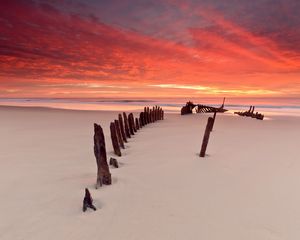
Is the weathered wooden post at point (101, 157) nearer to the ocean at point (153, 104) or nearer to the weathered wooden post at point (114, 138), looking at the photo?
the weathered wooden post at point (114, 138)

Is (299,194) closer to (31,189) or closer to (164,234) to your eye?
(164,234)

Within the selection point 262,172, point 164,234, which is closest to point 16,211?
point 164,234

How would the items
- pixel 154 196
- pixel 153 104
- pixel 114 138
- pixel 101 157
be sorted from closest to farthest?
1. pixel 154 196
2. pixel 101 157
3. pixel 114 138
4. pixel 153 104

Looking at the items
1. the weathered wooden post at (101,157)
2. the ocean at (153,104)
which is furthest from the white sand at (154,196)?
the ocean at (153,104)

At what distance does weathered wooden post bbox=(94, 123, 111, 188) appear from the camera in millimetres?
5371

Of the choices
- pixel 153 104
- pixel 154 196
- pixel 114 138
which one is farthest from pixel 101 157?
pixel 153 104

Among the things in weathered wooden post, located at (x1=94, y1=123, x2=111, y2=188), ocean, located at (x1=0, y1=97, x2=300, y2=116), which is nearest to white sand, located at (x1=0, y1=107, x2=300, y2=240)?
weathered wooden post, located at (x1=94, y1=123, x2=111, y2=188)

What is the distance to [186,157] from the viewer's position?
8.20 meters

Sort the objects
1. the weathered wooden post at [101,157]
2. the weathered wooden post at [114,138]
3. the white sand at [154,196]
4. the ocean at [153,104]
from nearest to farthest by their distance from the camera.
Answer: the white sand at [154,196] → the weathered wooden post at [101,157] → the weathered wooden post at [114,138] → the ocean at [153,104]

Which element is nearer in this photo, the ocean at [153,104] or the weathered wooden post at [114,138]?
the weathered wooden post at [114,138]

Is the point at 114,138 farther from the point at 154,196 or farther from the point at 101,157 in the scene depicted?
the point at 154,196

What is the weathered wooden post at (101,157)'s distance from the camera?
5.37 m

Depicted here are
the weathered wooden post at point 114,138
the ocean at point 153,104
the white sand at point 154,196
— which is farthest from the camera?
the ocean at point 153,104

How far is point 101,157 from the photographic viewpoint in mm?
5391
